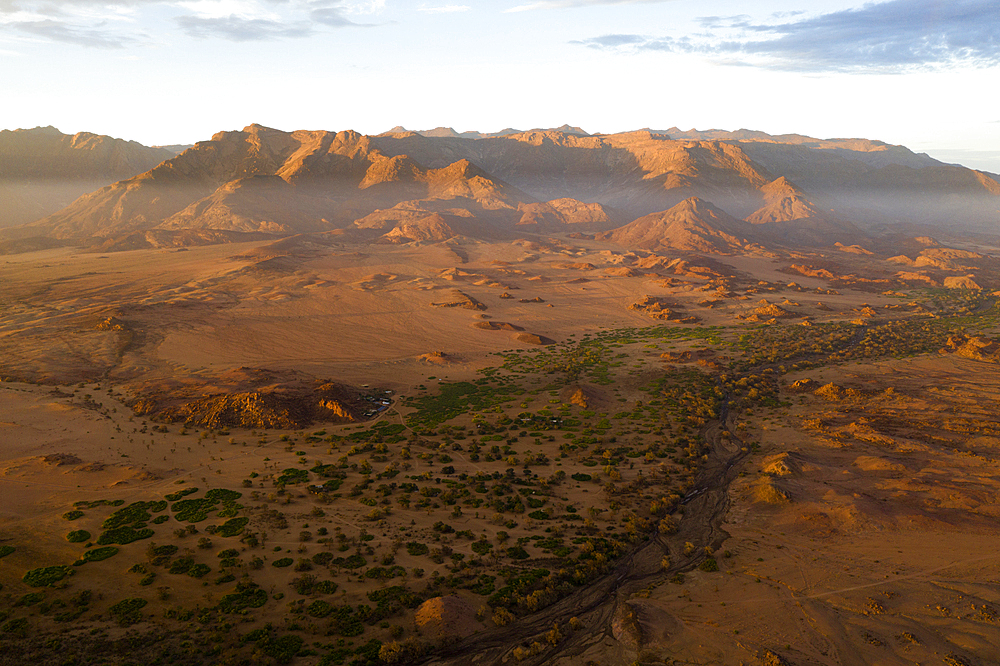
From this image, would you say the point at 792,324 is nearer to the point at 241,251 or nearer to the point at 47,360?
the point at 47,360

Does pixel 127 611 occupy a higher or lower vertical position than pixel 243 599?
higher

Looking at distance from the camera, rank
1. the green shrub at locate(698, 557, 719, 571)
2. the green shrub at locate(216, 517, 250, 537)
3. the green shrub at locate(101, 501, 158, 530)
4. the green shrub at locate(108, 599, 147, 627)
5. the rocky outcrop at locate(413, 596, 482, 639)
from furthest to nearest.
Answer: the green shrub at locate(101, 501, 158, 530)
the green shrub at locate(216, 517, 250, 537)
the green shrub at locate(698, 557, 719, 571)
the rocky outcrop at locate(413, 596, 482, 639)
the green shrub at locate(108, 599, 147, 627)

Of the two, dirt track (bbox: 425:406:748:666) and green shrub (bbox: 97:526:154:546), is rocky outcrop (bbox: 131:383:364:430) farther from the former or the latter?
dirt track (bbox: 425:406:748:666)

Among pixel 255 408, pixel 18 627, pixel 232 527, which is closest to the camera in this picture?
pixel 18 627

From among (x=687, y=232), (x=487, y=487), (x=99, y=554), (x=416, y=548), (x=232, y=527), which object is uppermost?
(x=687, y=232)

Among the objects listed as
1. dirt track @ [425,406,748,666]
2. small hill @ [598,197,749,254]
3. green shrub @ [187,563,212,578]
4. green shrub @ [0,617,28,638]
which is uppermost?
small hill @ [598,197,749,254]

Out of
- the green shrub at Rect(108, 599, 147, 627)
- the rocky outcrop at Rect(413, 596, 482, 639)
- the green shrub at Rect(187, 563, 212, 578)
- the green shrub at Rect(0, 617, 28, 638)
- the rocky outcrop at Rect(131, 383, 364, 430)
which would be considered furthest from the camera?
the rocky outcrop at Rect(131, 383, 364, 430)

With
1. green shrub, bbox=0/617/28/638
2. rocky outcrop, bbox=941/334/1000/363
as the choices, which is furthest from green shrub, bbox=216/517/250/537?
rocky outcrop, bbox=941/334/1000/363

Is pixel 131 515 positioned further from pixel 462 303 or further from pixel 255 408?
pixel 462 303

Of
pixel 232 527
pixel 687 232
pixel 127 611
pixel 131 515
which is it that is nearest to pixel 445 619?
pixel 127 611
